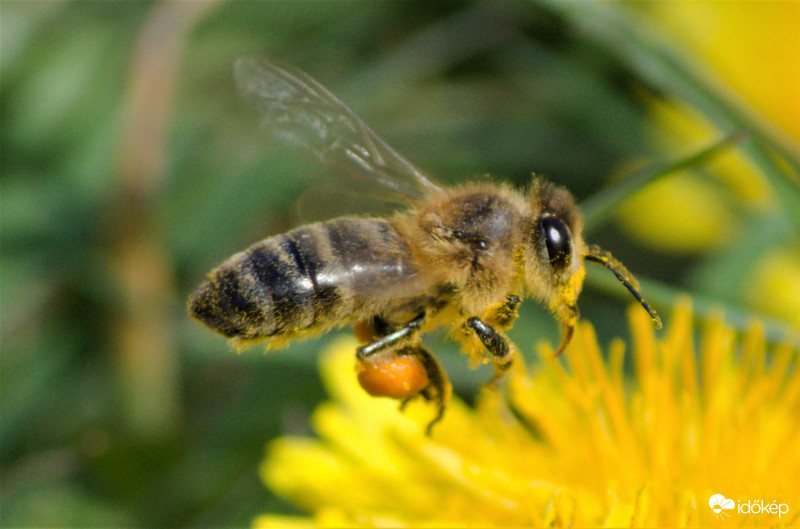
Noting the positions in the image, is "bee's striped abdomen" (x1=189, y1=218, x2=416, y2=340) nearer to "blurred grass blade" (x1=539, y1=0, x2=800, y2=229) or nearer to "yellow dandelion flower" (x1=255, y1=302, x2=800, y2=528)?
"yellow dandelion flower" (x1=255, y1=302, x2=800, y2=528)

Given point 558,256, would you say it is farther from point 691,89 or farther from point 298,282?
point 691,89

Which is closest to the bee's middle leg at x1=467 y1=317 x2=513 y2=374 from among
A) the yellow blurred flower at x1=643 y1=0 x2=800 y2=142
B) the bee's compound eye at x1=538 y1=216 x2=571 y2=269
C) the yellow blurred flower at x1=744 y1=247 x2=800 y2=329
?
the bee's compound eye at x1=538 y1=216 x2=571 y2=269

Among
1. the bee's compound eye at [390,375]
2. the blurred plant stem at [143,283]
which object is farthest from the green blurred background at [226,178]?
the bee's compound eye at [390,375]

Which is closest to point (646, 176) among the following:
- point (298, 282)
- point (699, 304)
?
point (699, 304)

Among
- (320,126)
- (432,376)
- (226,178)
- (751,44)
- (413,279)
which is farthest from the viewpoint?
(751,44)

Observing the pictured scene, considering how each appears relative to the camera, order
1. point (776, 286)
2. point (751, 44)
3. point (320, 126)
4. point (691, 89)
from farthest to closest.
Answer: point (751, 44) < point (776, 286) < point (691, 89) < point (320, 126)

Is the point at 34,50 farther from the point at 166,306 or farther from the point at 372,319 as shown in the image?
the point at 372,319

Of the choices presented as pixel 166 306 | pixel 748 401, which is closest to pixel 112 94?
pixel 166 306
